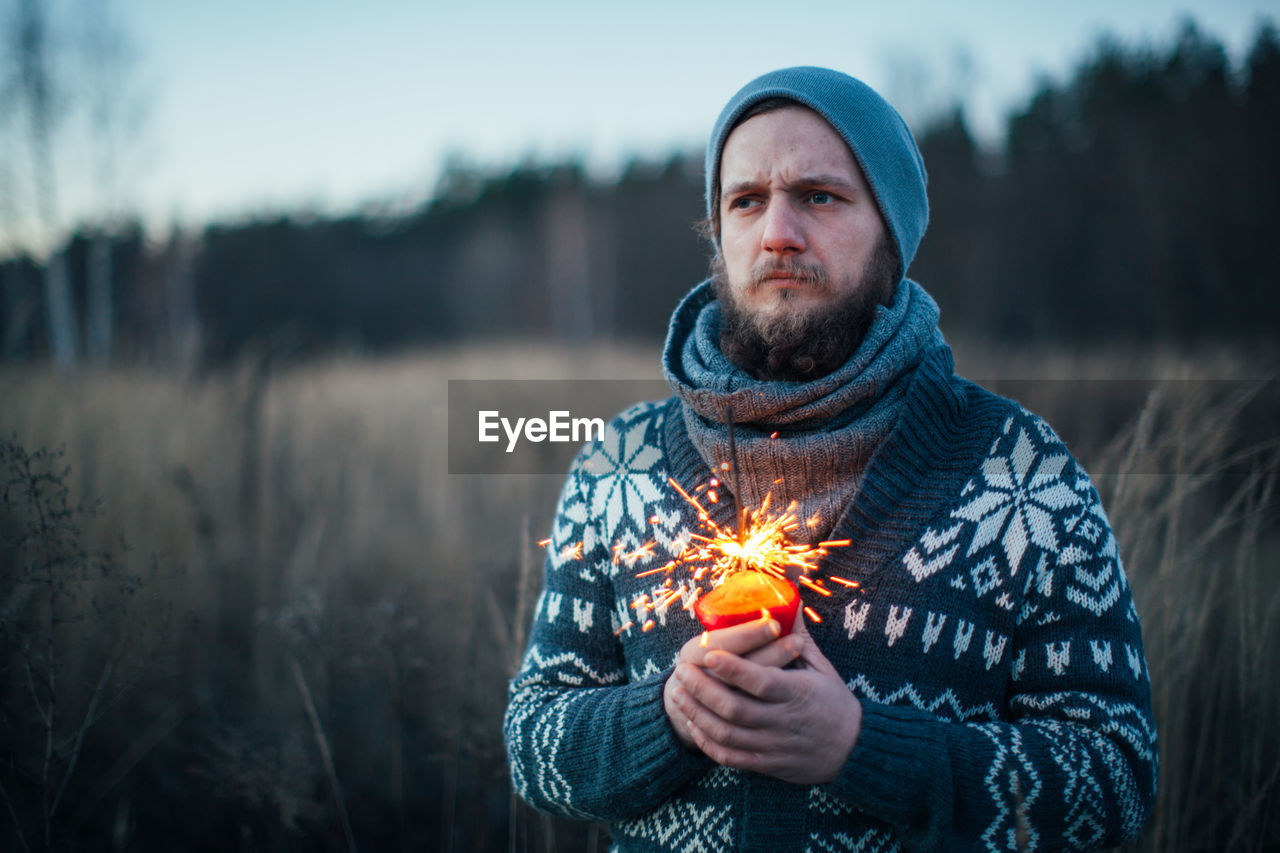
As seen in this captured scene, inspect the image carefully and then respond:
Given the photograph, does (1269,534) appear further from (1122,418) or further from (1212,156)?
(1212,156)

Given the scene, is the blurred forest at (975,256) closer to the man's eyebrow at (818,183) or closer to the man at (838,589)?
the man at (838,589)

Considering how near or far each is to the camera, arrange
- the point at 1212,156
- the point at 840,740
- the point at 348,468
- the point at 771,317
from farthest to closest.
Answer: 1. the point at 1212,156
2. the point at 348,468
3. the point at 771,317
4. the point at 840,740

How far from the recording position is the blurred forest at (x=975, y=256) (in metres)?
8.98

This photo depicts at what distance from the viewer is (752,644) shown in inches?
38.7

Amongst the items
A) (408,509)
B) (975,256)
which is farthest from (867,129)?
(975,256)

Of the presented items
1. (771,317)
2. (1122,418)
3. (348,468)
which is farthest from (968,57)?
(771,317)

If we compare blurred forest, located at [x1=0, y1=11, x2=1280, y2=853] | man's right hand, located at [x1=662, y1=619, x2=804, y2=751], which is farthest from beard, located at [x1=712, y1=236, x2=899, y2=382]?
blurred forest, located at [x1=0, y1=11, x2=1280, y2=853]

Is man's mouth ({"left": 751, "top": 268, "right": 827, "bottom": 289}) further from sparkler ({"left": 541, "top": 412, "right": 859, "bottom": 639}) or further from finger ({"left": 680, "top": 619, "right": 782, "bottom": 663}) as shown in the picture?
finger ({"left": 680, "top": 619, "right": 782, "bottom": 663})

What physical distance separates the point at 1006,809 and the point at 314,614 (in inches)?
85.0

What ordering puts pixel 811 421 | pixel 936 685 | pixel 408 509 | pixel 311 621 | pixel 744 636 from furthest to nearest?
pixel 408 509, pixel 311 621, pixel 811 421, pixel 936 685, pixel 744 636

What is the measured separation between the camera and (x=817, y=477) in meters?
1.33

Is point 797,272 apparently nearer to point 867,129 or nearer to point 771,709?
point 867,129

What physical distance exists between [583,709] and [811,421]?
2.29ft

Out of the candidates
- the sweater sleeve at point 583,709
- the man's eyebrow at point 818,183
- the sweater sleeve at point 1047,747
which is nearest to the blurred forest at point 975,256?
the sweater sleeve at point 583,709
